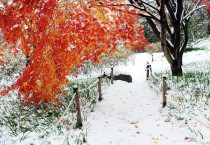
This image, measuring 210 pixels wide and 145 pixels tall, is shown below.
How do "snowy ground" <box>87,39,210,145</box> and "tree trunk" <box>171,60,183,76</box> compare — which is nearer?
"snowy ground" <box>87,39,210,145</box>

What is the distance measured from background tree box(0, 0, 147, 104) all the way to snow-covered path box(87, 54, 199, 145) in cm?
227

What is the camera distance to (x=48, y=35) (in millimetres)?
8570

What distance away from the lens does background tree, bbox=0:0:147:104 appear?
8.07 meters

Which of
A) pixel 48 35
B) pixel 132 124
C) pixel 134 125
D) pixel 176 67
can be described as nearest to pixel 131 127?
pixel 134 125

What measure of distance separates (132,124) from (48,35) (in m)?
4.27

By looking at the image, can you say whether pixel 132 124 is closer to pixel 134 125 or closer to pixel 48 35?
pixel 134 125

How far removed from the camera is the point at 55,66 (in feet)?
30.5

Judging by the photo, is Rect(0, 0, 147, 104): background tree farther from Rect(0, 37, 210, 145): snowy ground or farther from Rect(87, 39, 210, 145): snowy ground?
Rect(87, 39, 210, 145): snowy ground

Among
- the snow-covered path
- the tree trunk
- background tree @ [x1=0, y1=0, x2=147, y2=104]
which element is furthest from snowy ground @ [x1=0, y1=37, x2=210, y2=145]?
the tree trunk

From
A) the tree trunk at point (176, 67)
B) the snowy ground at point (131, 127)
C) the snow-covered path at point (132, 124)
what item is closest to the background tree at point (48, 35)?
the snowy ground at point (131, 127)

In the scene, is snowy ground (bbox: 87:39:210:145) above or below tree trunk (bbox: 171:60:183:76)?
below

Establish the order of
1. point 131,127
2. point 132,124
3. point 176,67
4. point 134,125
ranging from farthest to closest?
1. point 176,67
2. point 132,124
3. point 134,125
4. point 131,127

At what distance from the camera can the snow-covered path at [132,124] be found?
6.71 meters

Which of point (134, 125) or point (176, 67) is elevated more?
point (176, 67)
